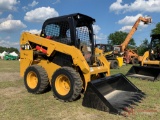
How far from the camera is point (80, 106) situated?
5.59 m

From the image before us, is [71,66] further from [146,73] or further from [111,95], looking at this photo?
[146,73]

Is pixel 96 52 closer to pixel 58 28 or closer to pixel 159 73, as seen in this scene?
pixel 58 28

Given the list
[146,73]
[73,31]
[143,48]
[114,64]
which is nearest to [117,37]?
[143,48]

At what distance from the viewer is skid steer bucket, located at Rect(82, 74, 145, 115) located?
515 centimetres

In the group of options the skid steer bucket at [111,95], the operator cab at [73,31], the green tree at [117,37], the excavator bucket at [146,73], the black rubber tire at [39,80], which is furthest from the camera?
the green tree at [117,37]

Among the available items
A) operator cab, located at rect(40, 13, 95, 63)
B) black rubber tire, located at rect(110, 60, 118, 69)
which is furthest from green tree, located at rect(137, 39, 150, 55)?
operator cab, located at rect(40, 13, 95, 63)

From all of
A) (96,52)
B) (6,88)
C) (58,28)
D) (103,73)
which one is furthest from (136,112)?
(6,88)

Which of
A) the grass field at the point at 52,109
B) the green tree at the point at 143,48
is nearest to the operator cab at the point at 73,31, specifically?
the grass field at the point at 52,109

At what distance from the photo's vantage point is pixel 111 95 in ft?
21.0

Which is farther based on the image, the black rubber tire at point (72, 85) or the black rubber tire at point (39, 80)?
the black rubber tire at point (39, 80)

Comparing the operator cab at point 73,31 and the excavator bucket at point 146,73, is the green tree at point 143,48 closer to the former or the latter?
the excavator bucket at point 146,73

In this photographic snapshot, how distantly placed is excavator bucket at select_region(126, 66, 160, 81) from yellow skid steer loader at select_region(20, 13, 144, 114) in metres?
3.52

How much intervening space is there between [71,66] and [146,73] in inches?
205

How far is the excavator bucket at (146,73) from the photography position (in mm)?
10017
